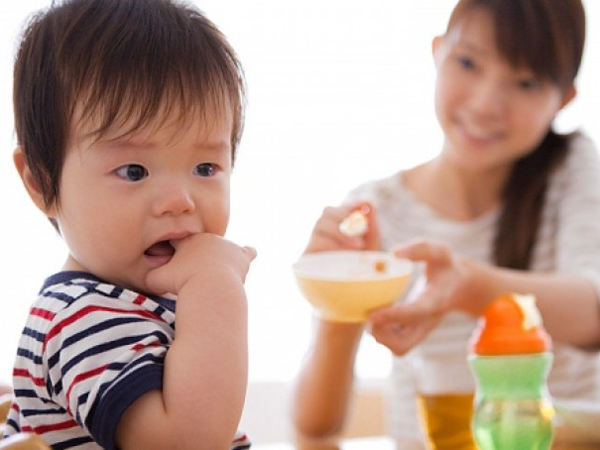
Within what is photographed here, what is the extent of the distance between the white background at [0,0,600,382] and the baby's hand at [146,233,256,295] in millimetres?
1486

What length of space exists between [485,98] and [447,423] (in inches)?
33.8

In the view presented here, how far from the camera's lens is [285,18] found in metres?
2.43

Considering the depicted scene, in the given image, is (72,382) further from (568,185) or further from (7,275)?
(7,275)

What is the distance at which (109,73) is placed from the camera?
77cm

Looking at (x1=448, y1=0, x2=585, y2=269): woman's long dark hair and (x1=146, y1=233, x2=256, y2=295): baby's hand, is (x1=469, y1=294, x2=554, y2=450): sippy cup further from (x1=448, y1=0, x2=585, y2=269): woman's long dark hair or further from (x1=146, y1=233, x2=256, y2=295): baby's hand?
(x1=448, y1=0, x2=585, y2=269): woman's long dark hair

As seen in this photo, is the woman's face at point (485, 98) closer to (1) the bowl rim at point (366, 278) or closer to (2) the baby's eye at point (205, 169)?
(1) the bowl rim at point (366, 278)

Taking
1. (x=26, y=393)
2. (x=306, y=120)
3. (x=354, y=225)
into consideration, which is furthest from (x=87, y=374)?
(x=306, y=120)

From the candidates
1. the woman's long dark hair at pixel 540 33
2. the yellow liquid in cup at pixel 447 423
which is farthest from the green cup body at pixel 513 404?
the woman's long dark hair at pixel 540 33

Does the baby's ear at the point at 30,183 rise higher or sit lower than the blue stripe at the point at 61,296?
higher

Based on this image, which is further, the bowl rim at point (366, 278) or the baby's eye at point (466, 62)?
the baby's eye at point (466, 62)

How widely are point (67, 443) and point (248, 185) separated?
1700mm

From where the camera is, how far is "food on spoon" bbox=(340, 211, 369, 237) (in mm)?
1379

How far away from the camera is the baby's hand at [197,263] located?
2.54 ft

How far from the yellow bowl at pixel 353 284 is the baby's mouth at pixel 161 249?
Answer: 10.5 inches
